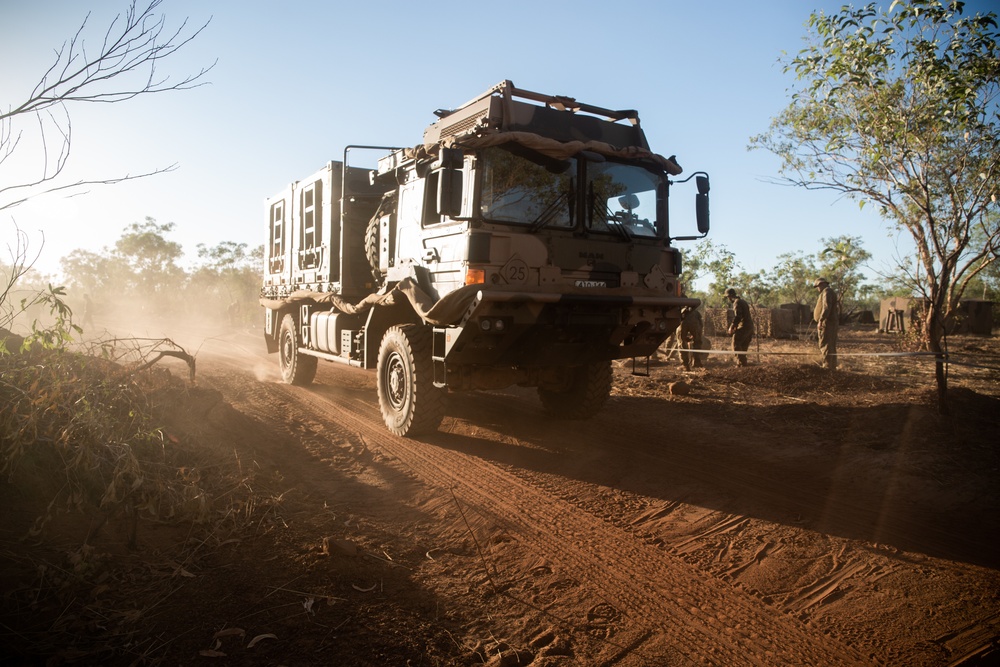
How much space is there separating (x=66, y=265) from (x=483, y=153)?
176 feet

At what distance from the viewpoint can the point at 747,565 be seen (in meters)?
3.86

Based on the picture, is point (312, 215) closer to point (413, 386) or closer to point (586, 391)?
point (413, 386)

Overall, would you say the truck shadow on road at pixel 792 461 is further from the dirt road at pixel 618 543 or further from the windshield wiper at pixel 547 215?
the windshield wiper at pixel 547 215

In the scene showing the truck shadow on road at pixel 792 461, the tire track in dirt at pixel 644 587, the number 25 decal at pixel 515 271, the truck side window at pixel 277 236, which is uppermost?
the truck side window at pixel 277 236

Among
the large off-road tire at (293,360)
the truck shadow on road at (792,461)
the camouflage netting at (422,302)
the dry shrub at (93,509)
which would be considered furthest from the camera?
the large off-road tire at (293,360)

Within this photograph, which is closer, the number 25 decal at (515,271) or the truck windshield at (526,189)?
the number 25 decal at (515,271)

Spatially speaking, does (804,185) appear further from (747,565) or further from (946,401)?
(747,565)

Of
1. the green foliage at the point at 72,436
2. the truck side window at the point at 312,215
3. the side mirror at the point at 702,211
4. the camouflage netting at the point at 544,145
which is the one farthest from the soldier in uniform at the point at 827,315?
the green foliage at the point at 72,436

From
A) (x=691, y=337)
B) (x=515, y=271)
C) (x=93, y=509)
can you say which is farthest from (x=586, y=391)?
(x=691, y=337)

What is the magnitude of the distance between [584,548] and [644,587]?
0.59 meters

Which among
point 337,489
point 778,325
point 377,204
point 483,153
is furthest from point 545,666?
point 778,325

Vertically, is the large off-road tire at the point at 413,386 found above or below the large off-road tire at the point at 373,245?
below

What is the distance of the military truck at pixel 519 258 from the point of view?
19.2 feet

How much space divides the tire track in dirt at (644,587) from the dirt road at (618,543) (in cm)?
1
